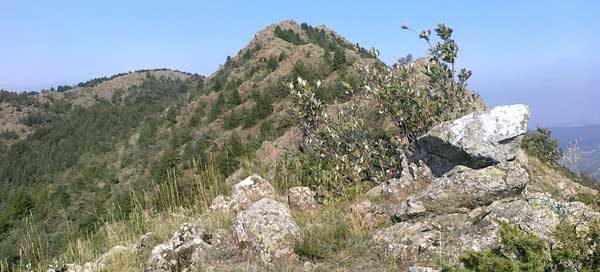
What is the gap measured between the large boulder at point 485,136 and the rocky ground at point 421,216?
12mm

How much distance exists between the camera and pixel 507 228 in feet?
11.3

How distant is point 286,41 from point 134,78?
12217 cm

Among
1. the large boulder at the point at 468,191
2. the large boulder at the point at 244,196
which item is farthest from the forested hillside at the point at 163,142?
the large boulder at the point at 468,191

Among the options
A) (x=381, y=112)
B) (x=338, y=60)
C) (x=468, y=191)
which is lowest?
(x=468, y=191)

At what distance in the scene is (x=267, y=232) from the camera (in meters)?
5.31

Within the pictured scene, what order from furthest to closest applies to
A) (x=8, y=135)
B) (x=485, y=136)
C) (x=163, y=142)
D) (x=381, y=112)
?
(x=8, y=135)
(x=163, y=142)
(x=381, y=112)
(x=485, y=136)

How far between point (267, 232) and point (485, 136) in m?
3.02

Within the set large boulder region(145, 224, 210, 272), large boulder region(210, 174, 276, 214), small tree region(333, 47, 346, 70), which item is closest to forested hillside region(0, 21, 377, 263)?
small tree region(333, 47, 346, 70)

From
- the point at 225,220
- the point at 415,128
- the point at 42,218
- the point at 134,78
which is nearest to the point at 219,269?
the point at 225,220

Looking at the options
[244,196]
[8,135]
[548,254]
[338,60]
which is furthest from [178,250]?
[8,135]

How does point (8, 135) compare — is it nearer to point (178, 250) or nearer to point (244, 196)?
point (244, 196)

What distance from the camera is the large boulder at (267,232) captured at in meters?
5.13

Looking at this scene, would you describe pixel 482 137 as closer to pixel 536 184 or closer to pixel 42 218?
pixel 536 184

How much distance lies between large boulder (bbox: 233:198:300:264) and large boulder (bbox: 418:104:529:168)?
2.37m
